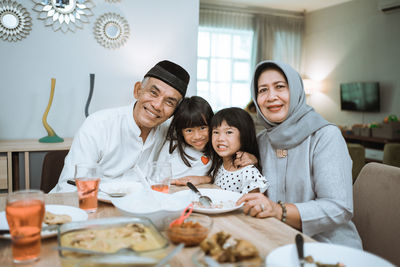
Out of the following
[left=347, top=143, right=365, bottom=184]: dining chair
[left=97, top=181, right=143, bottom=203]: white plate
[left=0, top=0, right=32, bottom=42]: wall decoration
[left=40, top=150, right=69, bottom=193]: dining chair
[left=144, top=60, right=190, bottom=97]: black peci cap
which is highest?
[left=0, top=0, right=32, bottom=42]: wall decoration

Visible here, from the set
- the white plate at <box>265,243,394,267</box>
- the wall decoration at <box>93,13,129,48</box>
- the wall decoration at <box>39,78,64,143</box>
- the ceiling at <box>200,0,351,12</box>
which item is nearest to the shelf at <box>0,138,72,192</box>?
the wall decoration at <box>39,78,64,143</box>

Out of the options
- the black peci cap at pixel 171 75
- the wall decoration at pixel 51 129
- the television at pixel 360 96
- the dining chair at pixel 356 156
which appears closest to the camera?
the black peci cap at pixel 171 75

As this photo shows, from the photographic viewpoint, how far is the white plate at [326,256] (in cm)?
78

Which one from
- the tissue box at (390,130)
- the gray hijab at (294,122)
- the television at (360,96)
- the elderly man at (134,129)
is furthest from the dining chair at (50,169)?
the television at (360,96)

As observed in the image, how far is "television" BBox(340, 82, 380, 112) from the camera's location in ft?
21.6

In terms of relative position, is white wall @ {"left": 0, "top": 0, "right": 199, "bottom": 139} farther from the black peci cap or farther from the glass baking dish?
the glass baking dish

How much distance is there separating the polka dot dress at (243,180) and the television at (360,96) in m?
5.75

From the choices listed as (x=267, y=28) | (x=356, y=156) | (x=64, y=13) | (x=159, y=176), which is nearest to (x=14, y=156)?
(x=64, y=13)

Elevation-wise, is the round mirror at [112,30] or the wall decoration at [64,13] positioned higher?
the wall decoration at [64,13]

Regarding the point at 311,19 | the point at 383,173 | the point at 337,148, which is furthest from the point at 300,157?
the point at 311,19

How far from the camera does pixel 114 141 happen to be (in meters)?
2.24

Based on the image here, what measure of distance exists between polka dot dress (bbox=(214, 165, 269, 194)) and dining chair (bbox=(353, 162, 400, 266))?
484 millimetres

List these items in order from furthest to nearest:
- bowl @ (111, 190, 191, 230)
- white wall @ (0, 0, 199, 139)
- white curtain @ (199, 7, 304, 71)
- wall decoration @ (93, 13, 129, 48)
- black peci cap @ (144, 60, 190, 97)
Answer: white curtain @ (199, 7, 304, 71) → wall decoration @ (93, 13, 129, 48) → white wall @ (0, 0, 199, 139) → black peci cap @ (144, 60, 190, 97) → bowl @ (111, 190, 191, 230)

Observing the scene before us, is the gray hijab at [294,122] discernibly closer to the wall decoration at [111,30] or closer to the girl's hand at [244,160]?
the girl's hand at [244,160]
